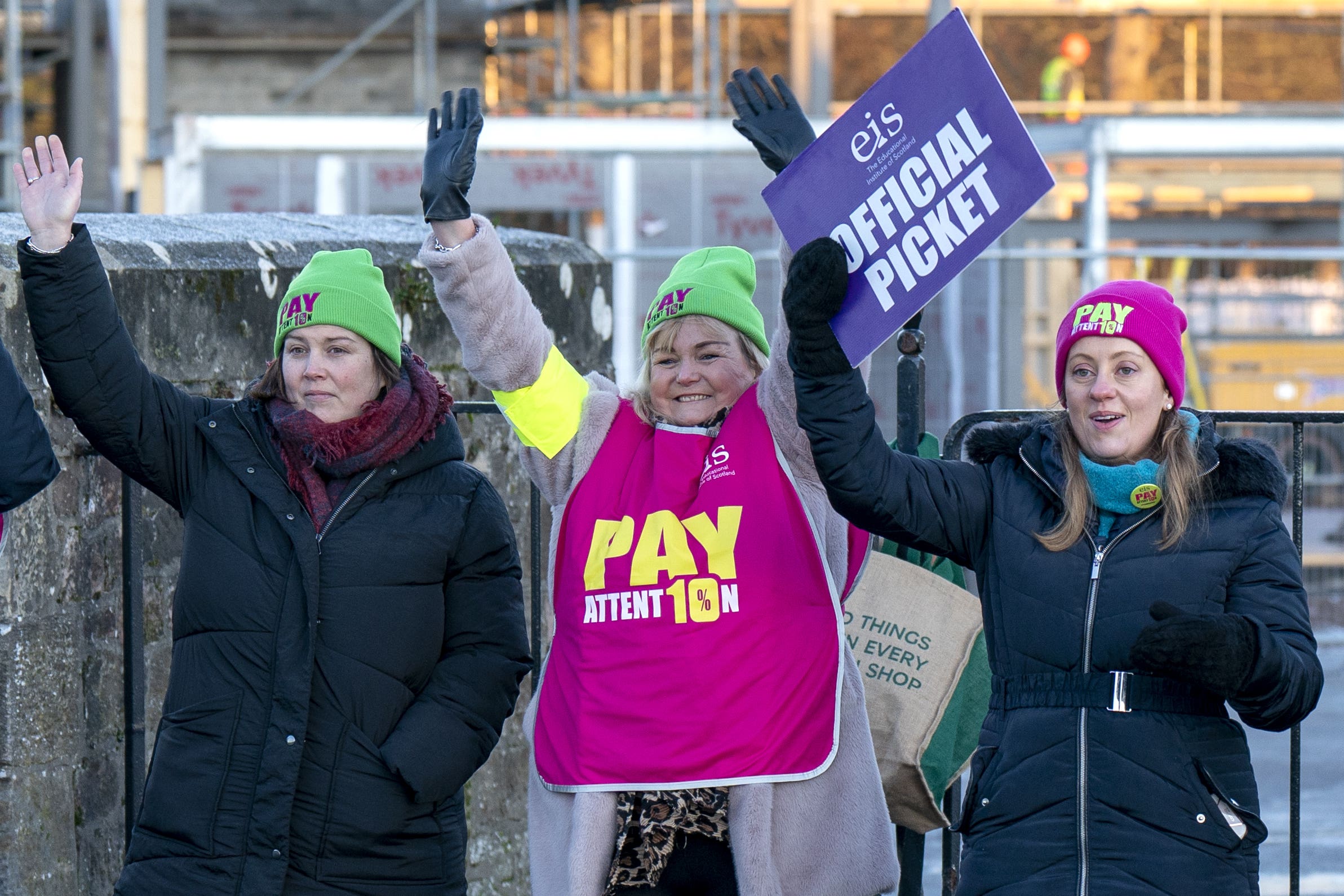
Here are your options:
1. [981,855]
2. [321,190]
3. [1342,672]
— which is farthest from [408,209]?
[981,855]

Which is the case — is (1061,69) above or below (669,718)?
above

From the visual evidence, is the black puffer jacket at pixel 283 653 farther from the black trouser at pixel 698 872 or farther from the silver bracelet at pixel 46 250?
the black trouser at pixel 698 872

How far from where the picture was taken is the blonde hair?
133 inches

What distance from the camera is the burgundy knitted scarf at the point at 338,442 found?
3.23 m

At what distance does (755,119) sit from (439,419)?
0.84m

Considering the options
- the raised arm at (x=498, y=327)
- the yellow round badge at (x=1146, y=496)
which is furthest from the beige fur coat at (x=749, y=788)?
the yellow round badge at (x=1146, y=496)

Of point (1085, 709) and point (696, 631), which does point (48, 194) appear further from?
point (1085, 709)

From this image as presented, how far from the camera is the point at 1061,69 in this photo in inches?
754

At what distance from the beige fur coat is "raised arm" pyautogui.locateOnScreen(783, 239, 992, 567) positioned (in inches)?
8.5

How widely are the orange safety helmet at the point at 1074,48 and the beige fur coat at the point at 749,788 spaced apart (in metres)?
18.2

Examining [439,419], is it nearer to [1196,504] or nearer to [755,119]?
[755,119]

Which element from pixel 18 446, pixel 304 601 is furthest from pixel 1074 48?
pixel 18 446

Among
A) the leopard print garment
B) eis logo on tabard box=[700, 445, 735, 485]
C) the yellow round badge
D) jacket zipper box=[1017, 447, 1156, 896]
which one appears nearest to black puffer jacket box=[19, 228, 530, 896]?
the leopard print garment

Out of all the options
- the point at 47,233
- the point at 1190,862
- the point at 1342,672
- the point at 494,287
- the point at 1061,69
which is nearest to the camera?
the point at 1190,862
